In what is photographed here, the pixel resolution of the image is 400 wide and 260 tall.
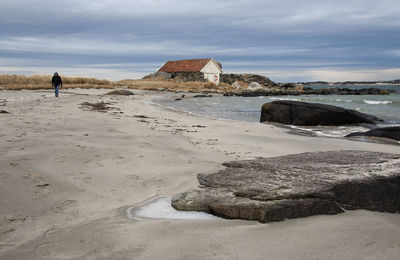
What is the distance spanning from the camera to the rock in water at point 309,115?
12047 mm

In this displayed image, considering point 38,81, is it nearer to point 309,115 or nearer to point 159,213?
point 309,115

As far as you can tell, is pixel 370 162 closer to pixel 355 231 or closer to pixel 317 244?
pixel 355 231

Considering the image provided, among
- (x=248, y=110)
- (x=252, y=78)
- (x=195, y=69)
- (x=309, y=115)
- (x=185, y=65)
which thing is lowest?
(x=248, y=110)

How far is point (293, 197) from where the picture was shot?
287cm

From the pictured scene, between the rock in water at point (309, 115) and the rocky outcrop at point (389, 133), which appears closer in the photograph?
the rocky outcrop at point (389, 133)

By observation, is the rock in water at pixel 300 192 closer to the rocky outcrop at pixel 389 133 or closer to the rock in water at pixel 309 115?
the rocky outcrop at pixel 389 133

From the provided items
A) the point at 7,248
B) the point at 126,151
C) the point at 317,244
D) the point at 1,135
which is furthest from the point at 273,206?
the point at 1,135

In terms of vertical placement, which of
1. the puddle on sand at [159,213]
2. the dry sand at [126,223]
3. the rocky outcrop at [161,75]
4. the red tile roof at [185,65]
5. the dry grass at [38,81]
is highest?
the red tile roof at [185,65]

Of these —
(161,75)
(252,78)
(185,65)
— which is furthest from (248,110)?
(252,78)

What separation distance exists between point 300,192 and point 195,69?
55784 millimetres

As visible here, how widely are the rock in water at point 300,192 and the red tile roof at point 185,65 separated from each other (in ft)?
180

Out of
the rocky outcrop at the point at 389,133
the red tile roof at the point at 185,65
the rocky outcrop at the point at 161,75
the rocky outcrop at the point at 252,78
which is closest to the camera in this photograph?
the rocky outcrop at the point at 389,133

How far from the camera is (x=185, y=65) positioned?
59844 mm

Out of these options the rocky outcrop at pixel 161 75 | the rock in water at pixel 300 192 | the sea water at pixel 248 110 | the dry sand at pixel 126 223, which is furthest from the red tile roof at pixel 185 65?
the rock in water at pixel 300 192
